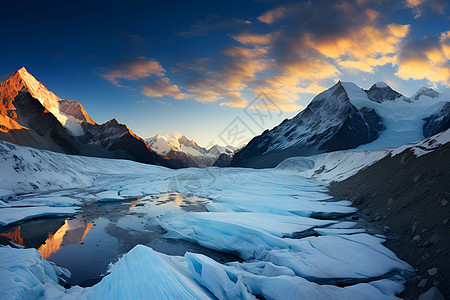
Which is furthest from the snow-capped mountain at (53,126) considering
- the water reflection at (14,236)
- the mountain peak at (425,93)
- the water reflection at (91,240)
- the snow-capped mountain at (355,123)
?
the mountain peak at (425,93)

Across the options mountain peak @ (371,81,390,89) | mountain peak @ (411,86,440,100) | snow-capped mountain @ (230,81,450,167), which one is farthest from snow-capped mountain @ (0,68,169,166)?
mountain peak @ (411,86,440,100)

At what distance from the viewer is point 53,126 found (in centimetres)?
7525

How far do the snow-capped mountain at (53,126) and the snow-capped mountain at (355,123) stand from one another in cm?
7256

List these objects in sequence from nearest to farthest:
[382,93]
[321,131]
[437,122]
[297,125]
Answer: [437,122]
[321,131]
[382,93]
[297,125]

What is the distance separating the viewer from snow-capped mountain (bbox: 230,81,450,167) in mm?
63819

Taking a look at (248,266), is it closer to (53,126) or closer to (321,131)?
(53,126)

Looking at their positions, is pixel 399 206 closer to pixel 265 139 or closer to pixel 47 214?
pixel 47 214

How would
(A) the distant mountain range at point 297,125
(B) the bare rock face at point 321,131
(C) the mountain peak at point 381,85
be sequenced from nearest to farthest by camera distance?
(A) the distant mountain range at point 297,125
(B) the bare rock face at point 321,131
(C) the mountain peak at point 381,85

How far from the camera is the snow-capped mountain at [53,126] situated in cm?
6391

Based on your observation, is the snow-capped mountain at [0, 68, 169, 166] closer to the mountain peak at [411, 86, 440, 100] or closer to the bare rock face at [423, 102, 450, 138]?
the bare rock face at [423, 102, 450, 138]

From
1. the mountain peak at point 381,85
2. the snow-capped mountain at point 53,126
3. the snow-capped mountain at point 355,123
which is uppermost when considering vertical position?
the snow-capped mountain at point 53,126

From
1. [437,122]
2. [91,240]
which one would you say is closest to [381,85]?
[437,122]

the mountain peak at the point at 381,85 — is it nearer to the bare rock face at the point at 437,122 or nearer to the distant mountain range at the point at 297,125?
the distant mountain range at the point at 297,125

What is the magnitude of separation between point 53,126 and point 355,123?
11699 cm
